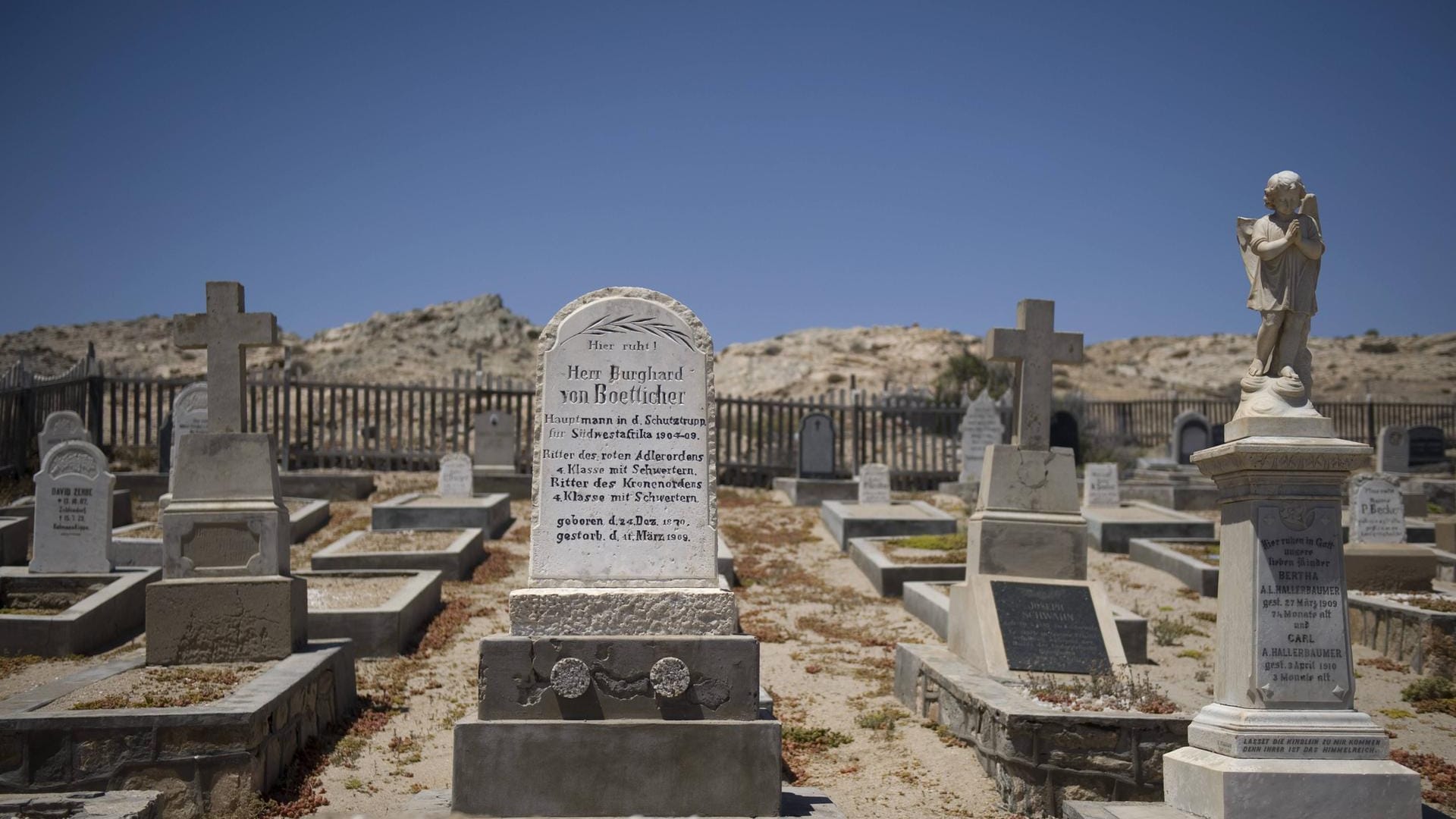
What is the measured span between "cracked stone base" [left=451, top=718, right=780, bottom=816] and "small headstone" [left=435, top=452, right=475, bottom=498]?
12.2 m

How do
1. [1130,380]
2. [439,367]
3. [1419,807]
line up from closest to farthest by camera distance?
[1419,807]
[439,367]
[1130,380]

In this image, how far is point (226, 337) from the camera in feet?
26.5

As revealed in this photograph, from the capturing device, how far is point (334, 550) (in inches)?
478

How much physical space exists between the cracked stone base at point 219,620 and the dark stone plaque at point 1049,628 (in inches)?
195

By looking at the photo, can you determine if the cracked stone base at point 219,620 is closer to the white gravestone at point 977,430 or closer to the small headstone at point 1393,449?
the white gravestone at point 977,430

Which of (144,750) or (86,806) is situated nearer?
(86,806)

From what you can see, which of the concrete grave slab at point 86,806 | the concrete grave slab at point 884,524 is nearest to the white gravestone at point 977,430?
the concrete grave slab at point 884,524

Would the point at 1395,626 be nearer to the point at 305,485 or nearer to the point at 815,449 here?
the point at 815,449

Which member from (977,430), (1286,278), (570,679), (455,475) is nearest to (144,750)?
(570,679)

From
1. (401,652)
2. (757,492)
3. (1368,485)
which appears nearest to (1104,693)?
(401,652)

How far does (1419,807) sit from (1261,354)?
2163 millimetres

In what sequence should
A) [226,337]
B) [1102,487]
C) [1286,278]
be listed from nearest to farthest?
[1286,278], [226,337], [1102,487]

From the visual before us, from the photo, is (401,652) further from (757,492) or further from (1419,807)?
(757,492)

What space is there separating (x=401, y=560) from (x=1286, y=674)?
30.6 ft
